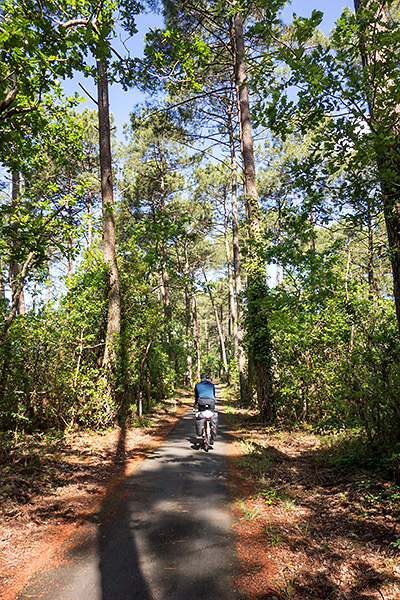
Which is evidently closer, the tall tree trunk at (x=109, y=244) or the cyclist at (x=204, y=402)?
the cyclist at (x=204, y=402)

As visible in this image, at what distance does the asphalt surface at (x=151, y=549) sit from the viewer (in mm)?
2910

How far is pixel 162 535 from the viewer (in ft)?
12.5

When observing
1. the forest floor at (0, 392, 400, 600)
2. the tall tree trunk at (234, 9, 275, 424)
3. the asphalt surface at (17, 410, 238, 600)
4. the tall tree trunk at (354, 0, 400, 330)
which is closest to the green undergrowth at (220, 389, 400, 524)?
the forest floor at (0, 392, 400, 600)

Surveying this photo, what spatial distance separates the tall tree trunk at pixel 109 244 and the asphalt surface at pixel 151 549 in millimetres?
4497

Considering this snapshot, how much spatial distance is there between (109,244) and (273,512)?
868cm

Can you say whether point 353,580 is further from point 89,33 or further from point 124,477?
point 89,33

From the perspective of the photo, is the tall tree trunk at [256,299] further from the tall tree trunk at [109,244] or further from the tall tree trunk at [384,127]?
the tall tree trunk at [384,127]

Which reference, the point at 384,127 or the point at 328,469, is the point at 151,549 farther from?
the point at 384,127

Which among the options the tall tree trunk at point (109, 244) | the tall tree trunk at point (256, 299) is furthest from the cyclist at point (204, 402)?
the tall tree trunk at point (109, 244)

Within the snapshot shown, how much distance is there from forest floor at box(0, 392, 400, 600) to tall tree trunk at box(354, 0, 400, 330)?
9.39 ft

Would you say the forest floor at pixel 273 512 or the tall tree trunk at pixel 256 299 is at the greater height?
the tall tree trunk at pixel 256 299

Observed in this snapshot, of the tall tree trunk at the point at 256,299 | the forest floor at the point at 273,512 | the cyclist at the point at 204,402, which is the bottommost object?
the forest floor at the point at 273,512

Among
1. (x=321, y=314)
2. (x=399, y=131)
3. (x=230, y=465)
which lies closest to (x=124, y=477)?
(x=230, y=465)

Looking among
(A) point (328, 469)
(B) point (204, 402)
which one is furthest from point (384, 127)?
(B) point (204, 402)
